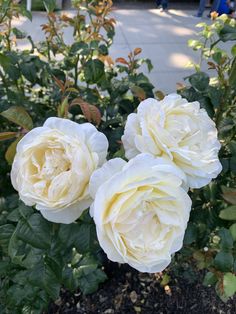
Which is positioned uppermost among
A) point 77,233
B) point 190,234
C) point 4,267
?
point 77,233

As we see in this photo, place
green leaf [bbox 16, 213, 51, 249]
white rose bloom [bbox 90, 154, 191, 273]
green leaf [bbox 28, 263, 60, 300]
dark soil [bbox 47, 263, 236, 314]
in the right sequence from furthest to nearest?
1. dark soil [bbox 47, 263, 236, 314]
2. green leaf [bbox 28, 263, 60, 300]
3. green leaf [bbox 16, 213, 51, 249]
4. white rose bloom [bbox 90, 154, 191, 273]

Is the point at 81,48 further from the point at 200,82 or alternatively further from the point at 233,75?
the point at 233,75

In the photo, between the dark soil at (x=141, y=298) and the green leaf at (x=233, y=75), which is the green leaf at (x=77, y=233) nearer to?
the green leaf at (x=233, y=75)

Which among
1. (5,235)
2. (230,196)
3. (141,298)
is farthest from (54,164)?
(141,298)

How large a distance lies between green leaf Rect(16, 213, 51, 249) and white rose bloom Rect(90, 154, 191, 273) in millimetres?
255

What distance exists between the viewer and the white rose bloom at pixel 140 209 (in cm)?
52

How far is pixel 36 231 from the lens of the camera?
775 millimetres

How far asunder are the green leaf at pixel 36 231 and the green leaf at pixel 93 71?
747mm

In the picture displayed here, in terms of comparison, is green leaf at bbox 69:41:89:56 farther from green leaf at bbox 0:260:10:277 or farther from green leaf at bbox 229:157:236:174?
green leaf at bbox 0:260:10:277

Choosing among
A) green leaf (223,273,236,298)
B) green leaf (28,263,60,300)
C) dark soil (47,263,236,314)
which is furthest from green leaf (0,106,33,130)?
dark soil (47,263,236,314)

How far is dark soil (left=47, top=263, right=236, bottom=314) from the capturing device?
5.26ft

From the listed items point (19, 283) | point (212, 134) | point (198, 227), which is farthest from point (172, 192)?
point (19, 283)

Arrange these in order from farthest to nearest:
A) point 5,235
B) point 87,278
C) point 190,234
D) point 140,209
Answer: point 87,278 → point 190,234 → point 5,235 → point 140,209

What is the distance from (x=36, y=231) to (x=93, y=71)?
0.78 meters
